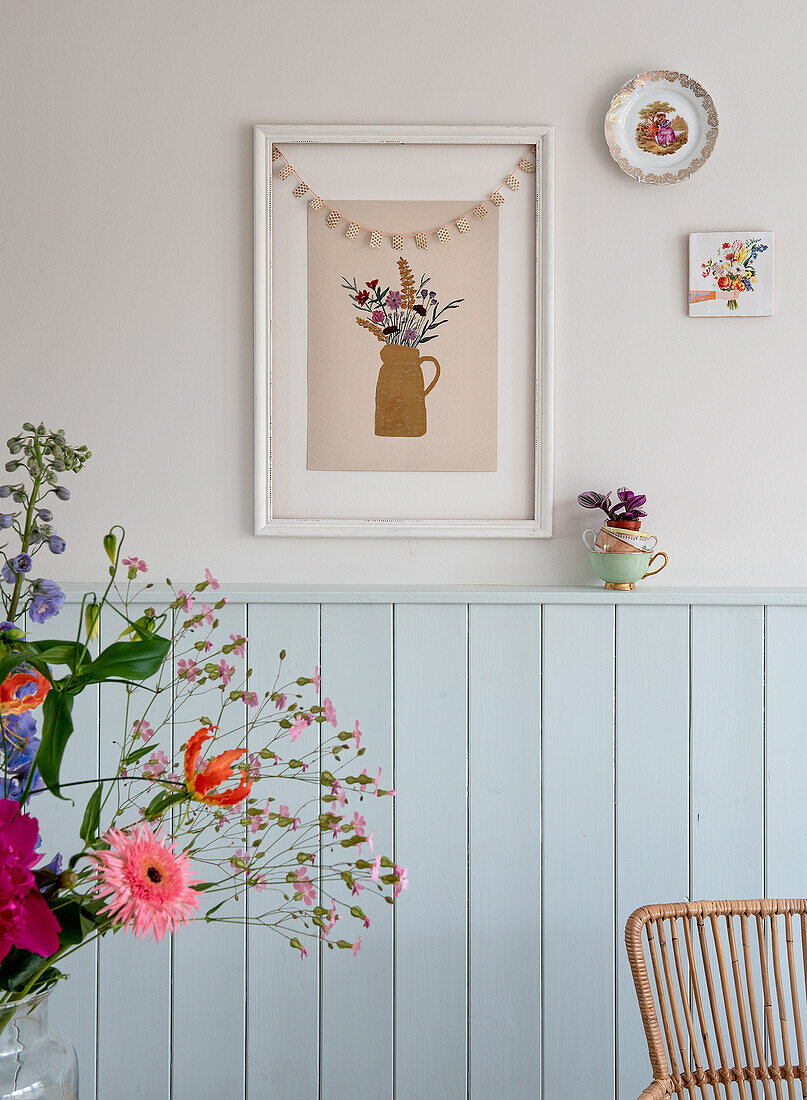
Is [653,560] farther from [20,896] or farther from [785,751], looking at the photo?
[20,896]

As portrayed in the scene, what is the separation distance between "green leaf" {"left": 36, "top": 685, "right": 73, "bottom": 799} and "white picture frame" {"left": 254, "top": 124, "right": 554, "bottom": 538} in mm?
932

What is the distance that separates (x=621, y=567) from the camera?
138cm

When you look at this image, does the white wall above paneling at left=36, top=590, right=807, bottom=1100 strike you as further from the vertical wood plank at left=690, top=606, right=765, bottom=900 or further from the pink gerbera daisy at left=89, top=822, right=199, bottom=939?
the pink gerbera daisy at left=89, top=822, right=199, bottom=939

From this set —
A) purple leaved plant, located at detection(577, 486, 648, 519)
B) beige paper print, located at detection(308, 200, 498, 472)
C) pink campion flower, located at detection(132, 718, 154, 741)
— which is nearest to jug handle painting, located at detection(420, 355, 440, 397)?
beige paper print, located at detection(308, 200, 498, 472)

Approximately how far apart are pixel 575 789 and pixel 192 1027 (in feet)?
2.39

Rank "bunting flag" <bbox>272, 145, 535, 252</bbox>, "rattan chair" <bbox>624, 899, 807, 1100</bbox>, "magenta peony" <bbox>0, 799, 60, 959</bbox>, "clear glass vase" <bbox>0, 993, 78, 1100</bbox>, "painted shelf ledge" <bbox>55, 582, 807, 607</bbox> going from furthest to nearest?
"bunting flag" <bbox>272, 145, 535, 252</bbox>, "painted shelf ledge" <bbox>55, 582, 807, 607</bbox>, "rattan chair" <bbox>624, 899, 807, 1100</bbox>, "clear glass vase" <bbox>0, 993, 78, 1100</bbox>, "magenta peony" <bbox>0, 799, 60, 959</bbox>

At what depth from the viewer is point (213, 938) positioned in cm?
137

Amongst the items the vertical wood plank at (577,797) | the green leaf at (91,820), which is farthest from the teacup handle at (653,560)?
the green leaf at (91,820)

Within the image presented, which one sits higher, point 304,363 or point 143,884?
point 304,363

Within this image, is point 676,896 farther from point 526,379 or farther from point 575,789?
point 526,379

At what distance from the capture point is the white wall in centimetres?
146

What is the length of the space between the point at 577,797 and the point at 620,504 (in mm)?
484

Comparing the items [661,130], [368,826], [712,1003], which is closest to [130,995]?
[368,826]

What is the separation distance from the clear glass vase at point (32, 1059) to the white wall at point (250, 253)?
94cm
